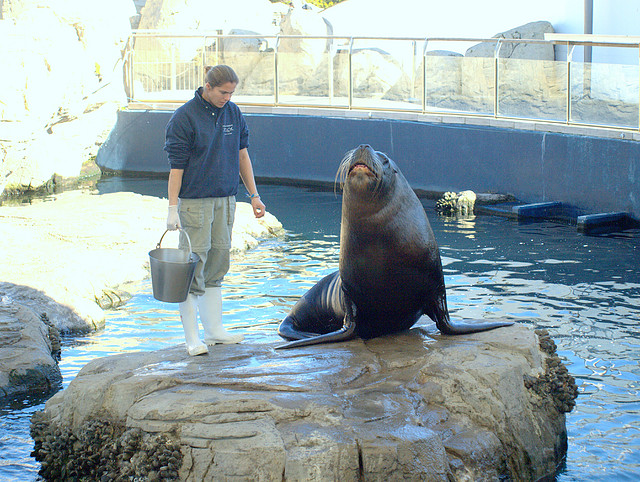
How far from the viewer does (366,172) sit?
462 centimetres

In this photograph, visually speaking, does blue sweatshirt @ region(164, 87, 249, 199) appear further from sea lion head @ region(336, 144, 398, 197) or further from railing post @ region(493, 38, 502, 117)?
railing post @ region(493, 38, 502, 117)

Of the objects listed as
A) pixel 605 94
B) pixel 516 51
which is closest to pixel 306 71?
pixel 516 51

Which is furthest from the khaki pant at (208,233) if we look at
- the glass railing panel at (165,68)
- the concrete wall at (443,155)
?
the glass railing panel at (165,68)

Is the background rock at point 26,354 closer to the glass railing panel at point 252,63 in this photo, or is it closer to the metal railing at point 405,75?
the metal railing at point 405,75

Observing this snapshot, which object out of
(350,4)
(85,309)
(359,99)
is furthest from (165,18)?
(85,309)

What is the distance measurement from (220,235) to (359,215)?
0.85 metres

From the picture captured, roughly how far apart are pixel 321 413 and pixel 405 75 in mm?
11097

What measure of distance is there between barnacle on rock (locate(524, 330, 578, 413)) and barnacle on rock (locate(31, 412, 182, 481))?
205 centimetres

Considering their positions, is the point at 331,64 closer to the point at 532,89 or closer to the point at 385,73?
the point at 385,73

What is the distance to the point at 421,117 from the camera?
14.2 meters

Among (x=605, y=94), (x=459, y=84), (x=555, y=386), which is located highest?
(x=459, y=84)

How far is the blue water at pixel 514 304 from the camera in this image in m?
4.86

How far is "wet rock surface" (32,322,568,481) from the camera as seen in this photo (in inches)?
146

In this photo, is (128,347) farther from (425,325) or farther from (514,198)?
(514,198)
